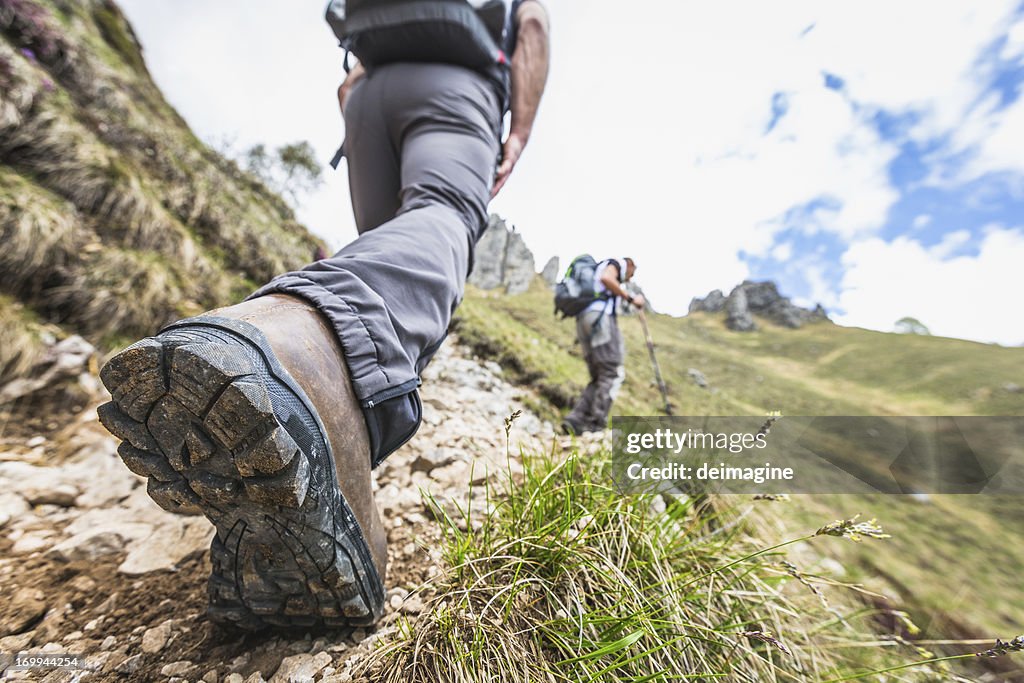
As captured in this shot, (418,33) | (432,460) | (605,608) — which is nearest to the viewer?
(605,608)

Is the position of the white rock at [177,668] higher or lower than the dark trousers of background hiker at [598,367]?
lower

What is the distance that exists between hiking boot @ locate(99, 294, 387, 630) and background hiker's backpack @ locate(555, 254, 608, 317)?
444 cm

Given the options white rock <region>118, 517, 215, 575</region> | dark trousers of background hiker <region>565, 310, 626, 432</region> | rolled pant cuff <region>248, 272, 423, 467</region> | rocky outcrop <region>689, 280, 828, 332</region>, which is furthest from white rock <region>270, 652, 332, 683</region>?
rocky outcrop <region>689, 280, 828, 332</region>

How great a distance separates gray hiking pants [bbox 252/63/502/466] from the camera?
88 cm

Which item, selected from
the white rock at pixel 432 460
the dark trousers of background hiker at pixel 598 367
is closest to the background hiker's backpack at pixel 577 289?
the dark trousers of background hiker at pixel 598 367

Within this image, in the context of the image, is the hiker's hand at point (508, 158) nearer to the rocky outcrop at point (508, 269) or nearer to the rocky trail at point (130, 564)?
the rocky trail at point (130, 564)

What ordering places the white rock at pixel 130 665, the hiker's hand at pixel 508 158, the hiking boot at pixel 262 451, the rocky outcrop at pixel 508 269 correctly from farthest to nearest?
the rocky outcrop at pixel 508 269
the hiker's hand at pixel 508 158
the white rock at pixel 130 665
the hiking boot at pixel 262 451

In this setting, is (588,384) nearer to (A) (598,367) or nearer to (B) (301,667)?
(A) (598,367)

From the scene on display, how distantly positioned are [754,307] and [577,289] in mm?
19814

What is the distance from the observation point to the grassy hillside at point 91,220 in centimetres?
247

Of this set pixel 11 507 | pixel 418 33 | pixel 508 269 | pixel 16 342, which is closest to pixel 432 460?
pixel 11 507

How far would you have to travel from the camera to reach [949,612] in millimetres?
2074

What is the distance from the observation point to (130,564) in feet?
3.96

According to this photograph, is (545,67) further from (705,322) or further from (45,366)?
(705,322)
